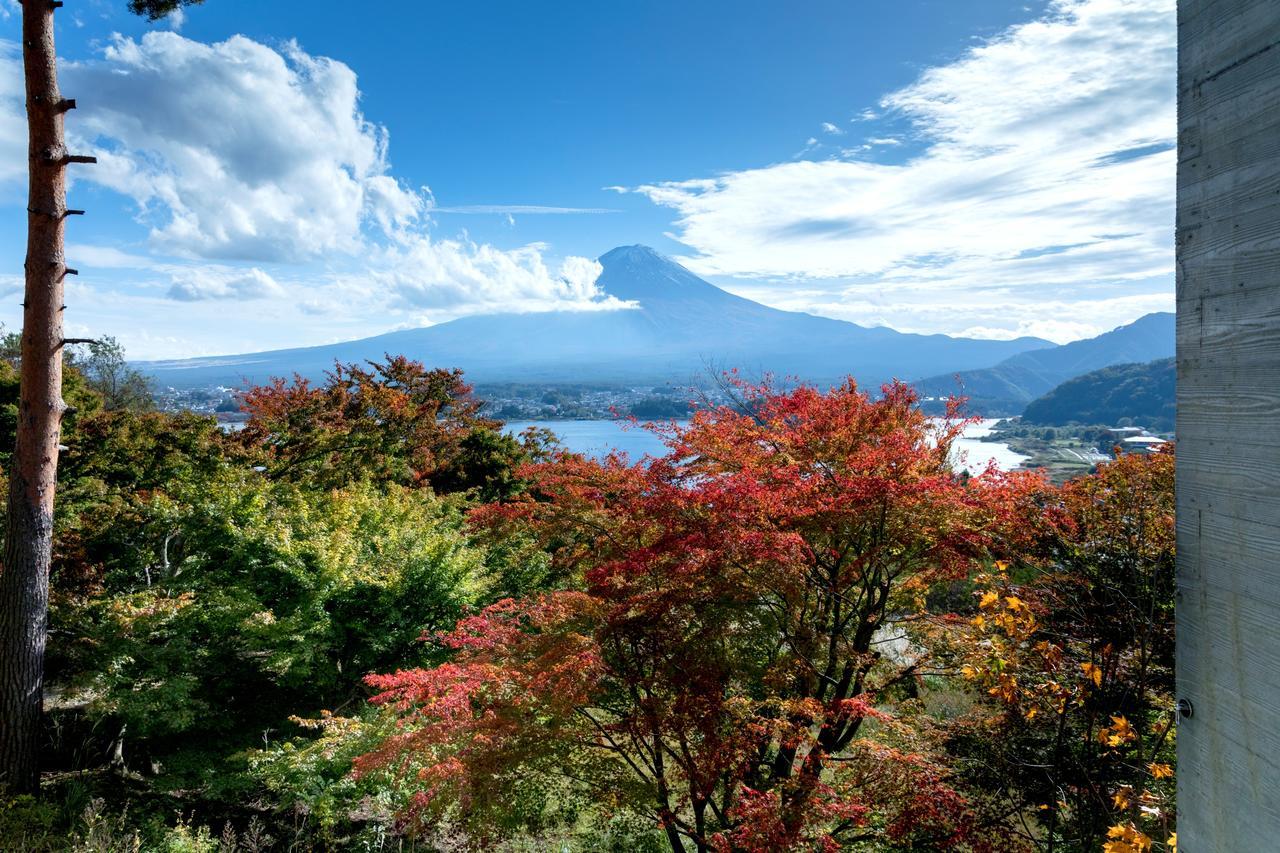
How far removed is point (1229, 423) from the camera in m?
1.17

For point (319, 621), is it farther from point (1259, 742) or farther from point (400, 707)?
point (1259, 742)

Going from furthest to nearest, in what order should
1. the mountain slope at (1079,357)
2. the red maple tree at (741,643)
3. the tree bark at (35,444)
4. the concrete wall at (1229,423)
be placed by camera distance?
the mountain slope at (1079,357), the tree bark at (35,444), the red maple tree at (741,643), the concrete wall at (1229,423)

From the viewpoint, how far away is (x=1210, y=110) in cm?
123

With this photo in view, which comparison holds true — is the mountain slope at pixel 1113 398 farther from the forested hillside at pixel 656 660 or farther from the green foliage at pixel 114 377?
the green foliage at pixel 114 377

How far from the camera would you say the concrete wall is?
3.63 feet

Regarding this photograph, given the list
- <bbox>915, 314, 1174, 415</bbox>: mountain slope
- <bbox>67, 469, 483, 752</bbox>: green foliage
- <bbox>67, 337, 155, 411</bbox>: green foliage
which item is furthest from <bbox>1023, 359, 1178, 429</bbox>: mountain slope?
<bbox>67, 337, 155, 411</bbox>: green foliage

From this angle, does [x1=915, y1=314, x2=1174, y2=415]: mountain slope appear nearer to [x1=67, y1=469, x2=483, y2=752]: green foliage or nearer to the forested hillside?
the forested hillside

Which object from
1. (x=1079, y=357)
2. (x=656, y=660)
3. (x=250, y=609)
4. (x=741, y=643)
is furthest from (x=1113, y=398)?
(x=1079, y=357)

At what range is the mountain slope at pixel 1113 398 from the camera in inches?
1619

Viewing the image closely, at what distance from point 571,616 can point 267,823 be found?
4.93 meters

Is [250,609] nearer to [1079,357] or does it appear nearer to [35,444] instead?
[35,444]

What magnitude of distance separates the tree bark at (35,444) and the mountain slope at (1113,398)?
142 feet

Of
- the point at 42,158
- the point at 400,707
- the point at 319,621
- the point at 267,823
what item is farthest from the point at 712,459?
the point at 42,158

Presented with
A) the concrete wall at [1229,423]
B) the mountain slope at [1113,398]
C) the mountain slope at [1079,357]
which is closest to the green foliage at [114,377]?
the concrete wall at [1229,423]
